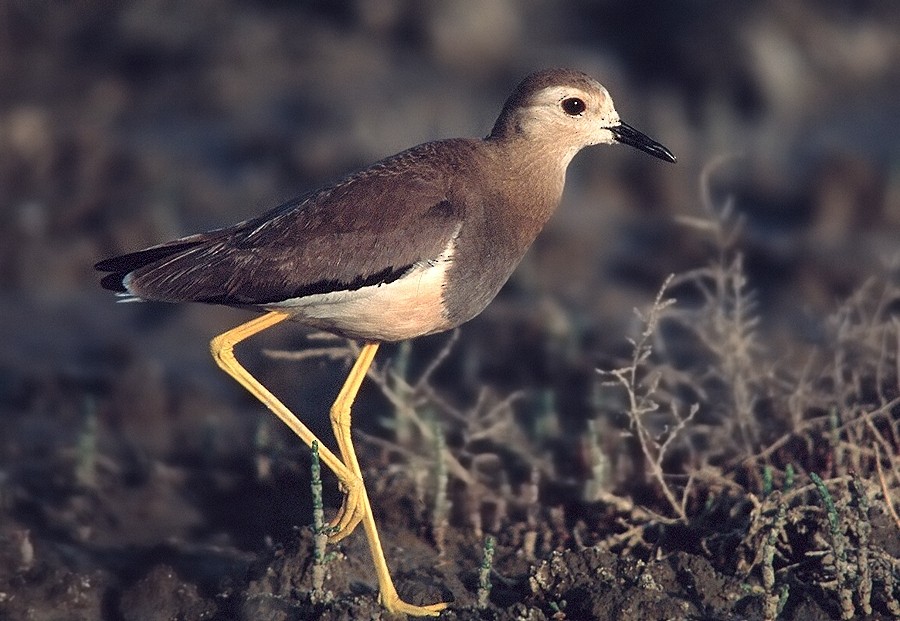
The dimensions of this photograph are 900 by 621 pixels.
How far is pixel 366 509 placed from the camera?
5652mm

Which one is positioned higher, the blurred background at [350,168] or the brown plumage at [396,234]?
the brown plumage at [396,234]

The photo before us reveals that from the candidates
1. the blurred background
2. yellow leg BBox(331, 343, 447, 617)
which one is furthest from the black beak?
the blurred background

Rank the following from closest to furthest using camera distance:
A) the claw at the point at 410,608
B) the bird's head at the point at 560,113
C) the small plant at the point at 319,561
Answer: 1. the small plant at the point at 319,561
2. the claw at the point at 410,608
3. the bird's head at the point at 560,113

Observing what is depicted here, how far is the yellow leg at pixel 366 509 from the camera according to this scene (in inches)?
216

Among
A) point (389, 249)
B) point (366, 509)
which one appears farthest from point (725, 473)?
point (389, 249)

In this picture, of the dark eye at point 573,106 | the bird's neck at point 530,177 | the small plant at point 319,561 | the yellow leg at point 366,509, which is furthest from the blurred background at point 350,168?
the dark eye at point 573,106

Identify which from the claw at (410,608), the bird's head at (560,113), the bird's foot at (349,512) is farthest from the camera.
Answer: the bird's head at (560,113)

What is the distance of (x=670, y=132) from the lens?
10633mm

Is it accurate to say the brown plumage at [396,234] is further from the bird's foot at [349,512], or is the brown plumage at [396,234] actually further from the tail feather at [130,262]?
the bird's foot at [349,512]

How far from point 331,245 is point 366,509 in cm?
104

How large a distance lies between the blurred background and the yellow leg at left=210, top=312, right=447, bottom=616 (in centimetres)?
81

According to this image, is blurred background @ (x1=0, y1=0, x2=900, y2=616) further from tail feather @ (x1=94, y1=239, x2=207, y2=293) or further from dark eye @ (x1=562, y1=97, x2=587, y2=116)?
dark eye @ (x1=562, y1=97, x2=587, y2=116)

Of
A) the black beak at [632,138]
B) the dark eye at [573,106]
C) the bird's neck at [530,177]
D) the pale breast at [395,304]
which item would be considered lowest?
the pale breast at [395,304]

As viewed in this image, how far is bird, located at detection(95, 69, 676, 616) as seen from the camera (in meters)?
5.65
